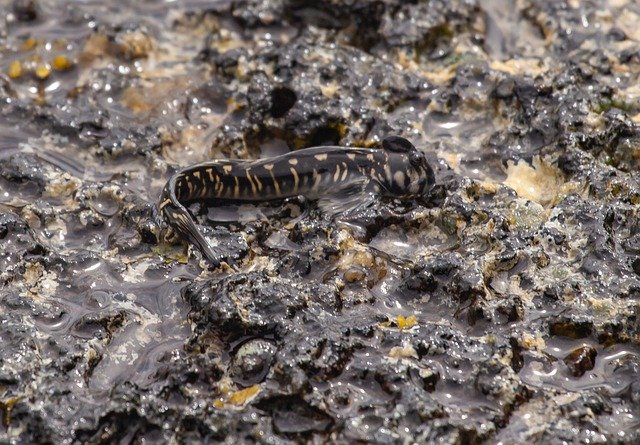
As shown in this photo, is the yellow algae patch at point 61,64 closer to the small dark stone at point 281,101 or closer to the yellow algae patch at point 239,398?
the small dark stone at point 281,101

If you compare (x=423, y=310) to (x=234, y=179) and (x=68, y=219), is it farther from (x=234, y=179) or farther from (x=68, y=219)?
(x=68, y=219)

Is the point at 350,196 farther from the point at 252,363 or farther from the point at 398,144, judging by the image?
the point at 252,363

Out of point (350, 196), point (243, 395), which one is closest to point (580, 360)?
point (243, 395)

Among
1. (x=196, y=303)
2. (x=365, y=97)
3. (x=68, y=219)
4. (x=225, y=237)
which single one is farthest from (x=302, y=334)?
(x=365, y=97)

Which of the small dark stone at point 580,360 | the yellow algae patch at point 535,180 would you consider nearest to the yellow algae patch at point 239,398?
the small dark stone at point 580,360

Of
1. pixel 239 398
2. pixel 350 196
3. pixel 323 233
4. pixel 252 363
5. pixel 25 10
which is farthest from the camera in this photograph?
pixel 25 10

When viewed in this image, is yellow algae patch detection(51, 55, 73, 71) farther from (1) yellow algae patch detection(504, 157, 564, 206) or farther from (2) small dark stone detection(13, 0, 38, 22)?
(1) yellow algae patch detection(504, 157, 564, 206)
